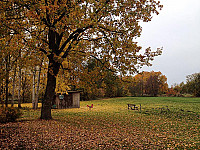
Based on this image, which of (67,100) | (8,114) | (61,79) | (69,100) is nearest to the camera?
(8,114)

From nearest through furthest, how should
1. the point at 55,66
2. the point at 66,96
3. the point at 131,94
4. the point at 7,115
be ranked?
the point at 7,115 → the point at 55,66 → the point at 66,96 → the point at 131,94

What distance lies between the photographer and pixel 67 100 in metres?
26.3

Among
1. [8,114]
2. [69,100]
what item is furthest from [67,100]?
[8,114]

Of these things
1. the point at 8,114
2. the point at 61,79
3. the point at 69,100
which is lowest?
the point at 69,100

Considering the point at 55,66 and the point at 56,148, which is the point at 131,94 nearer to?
the point at 55,66

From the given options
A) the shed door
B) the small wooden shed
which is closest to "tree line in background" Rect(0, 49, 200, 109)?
the small wooden shed

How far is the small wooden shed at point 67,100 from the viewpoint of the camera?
25.8 metres

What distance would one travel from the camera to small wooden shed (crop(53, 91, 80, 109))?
84.7 ft

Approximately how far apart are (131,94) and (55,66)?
61.1 m

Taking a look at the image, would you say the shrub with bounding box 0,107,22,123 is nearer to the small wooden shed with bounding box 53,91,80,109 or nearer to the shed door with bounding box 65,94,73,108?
the small wooden shed with bounding box 53,91,80,109

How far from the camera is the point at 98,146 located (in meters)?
6.70

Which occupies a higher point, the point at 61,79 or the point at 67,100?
the point at 61,79

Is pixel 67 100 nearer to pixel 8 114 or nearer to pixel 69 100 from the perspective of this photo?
pixel 69 100

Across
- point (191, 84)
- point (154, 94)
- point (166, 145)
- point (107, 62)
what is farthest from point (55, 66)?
point (154, 94)
